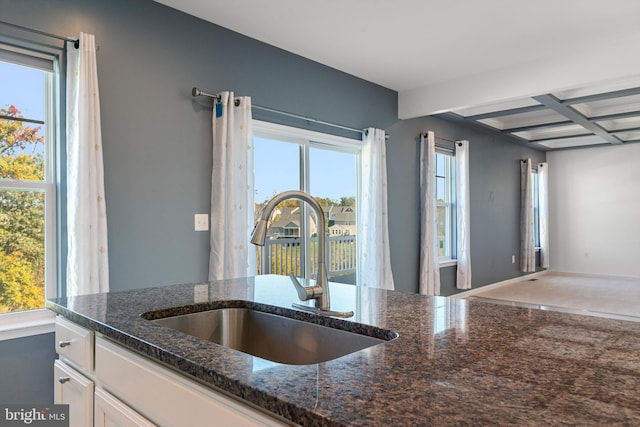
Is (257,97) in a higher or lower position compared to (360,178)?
higher

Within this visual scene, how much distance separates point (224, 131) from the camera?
319 cm

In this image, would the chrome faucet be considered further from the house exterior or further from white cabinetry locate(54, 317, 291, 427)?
the house exterior

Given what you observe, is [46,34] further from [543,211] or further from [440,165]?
[543,211]

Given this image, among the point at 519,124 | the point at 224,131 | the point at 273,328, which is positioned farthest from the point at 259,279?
the point at 519,124

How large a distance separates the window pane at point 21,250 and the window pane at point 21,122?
14 centimetres

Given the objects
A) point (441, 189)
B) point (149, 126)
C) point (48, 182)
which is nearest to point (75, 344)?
point (48, 182)

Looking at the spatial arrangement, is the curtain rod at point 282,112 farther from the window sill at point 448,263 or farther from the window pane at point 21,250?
the window sill at point 448,263

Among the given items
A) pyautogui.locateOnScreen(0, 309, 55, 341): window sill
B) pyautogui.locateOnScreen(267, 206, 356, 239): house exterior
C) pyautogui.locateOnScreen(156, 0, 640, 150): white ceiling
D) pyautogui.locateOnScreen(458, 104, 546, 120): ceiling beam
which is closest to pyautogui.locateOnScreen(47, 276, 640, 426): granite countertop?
pyautogui.locateOnScreen(0, 309, 55, 341): window sill

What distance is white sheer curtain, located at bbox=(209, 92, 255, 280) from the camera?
3.16 meters

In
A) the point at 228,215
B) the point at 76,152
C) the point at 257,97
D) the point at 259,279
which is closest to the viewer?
the point at 259,279

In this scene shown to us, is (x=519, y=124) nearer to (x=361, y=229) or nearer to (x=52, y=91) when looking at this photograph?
(x=361, y=229)

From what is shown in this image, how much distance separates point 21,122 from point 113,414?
2077 mm

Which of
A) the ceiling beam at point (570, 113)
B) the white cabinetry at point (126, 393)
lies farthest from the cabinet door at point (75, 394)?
the ceiling beam at point (570, 113)

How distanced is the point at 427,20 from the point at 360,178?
1.88m
